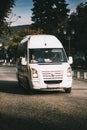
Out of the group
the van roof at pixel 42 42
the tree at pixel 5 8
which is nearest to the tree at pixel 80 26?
the van roof at pixel 42 42

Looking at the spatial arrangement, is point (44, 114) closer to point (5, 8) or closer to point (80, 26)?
point (5, 8)

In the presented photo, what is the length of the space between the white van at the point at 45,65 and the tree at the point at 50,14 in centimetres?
7552

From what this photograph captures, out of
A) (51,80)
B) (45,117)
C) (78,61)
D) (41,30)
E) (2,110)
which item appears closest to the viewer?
(45,117)

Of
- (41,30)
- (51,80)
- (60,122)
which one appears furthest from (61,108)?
(41,30)

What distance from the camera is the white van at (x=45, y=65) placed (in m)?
20.9

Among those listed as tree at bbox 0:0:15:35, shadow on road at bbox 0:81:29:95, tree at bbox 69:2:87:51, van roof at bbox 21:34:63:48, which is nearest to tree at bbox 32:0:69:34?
tree at bbox 69:2:87:51

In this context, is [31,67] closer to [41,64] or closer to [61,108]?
[41,64]

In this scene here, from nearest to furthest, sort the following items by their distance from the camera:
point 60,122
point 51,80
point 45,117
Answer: point 60,122, point 45,117, point 51,80

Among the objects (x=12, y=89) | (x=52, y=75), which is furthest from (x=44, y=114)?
(x=12, y=89)

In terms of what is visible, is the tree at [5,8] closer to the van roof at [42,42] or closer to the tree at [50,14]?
the van roof at [42,42]

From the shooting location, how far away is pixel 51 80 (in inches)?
824

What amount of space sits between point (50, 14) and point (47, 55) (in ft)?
256

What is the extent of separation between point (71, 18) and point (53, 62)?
66.2m

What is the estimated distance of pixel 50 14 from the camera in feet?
327
